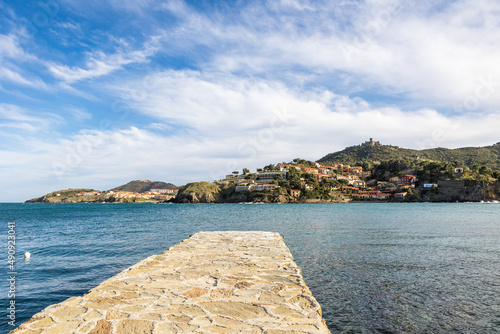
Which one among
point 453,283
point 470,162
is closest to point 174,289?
point 453,283

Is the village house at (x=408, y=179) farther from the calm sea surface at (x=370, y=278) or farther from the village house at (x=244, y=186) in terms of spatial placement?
the calm sea surface at (x=370, y=278)

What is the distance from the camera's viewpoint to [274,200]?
136750mm

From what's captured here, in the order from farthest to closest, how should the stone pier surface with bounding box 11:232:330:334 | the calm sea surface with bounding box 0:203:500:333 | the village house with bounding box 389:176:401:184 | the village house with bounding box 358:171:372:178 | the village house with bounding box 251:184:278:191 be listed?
the village house with bounding box 358:171:372:178 < the village house with bounding box 389:176:401:184 < the village house with bounding box 251:184:278:191 < the calm sea surface with bounding box 0:203:500:333 < the stone pier surface with bounding box 11:232:330:334

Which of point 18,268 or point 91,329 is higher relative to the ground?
point 91,329

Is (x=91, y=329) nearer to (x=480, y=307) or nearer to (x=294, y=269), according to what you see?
(x=294, y=269)

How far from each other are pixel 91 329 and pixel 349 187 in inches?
5873

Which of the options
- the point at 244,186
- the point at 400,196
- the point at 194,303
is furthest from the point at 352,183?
the point at 194,303

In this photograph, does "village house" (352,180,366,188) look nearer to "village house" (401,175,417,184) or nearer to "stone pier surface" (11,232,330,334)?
"village house" (401,175,417,184)

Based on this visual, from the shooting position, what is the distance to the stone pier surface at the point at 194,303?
4.41 meters

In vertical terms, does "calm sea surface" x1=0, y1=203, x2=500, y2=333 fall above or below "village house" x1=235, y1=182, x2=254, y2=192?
below

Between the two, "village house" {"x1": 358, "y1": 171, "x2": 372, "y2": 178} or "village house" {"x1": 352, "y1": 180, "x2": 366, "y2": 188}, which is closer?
"village house" {"x1": 352, "y1": 180, "x2": 366, "y2": 188}

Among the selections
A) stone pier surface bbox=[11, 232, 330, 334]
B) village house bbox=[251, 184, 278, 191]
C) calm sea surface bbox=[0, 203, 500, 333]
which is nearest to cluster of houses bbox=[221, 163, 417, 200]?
village house bbox=[251, 184, 278, 191]

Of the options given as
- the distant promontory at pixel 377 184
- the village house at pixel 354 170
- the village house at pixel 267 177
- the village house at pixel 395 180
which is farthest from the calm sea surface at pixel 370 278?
the village house at pixel 354 170

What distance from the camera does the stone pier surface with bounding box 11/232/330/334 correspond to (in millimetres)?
4414
